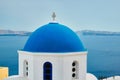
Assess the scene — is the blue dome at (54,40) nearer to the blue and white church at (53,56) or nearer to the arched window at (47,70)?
the blue and white church at (53,56)

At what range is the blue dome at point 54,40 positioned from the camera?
46.1ft

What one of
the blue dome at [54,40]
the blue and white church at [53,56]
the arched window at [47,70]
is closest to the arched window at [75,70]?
the blue and white church at [53,56]

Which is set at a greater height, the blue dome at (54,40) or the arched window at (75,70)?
the blue dome at (54,40)

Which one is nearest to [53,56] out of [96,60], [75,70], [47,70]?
[47,70]

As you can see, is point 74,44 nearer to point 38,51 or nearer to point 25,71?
point 38,51

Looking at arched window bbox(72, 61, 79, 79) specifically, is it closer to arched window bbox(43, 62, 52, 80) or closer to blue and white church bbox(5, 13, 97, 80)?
blue and white church bbox(5, 13, 97, 80)

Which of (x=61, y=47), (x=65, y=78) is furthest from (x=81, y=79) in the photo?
(x=61, y=47)

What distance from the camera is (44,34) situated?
14.4 meters

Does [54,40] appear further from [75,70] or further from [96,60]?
[96,60]

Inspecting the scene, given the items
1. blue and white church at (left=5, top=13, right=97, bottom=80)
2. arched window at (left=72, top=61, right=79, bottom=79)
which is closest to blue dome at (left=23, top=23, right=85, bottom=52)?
blue and white church at (left=5, top=13, right=97, bottom=80)

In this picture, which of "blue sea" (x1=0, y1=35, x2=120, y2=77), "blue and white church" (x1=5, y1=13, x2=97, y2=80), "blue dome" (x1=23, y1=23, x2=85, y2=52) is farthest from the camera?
"blue sea" (x1=0, y1=35, x2=120, y2=77)

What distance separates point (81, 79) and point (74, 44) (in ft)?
5.57

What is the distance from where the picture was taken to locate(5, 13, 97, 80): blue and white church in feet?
45.4

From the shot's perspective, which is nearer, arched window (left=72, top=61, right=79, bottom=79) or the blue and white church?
the blue and white church
